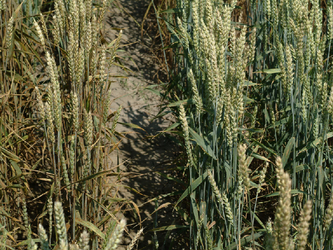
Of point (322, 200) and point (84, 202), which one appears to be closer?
point (322, 200)

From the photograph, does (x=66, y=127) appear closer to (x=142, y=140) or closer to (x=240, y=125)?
(x=240, y=125)

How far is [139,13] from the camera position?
15.2ft

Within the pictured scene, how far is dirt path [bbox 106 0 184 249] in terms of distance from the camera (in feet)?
7.59

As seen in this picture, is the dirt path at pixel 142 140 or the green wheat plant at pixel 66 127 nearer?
the green wheat plant at pixel 66 127

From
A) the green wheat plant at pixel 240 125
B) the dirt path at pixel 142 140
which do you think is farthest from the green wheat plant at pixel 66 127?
the green wheat plant at pixel 240 125

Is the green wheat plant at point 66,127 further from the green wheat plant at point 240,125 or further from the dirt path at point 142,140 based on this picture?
the green wheat plant at point 240,125

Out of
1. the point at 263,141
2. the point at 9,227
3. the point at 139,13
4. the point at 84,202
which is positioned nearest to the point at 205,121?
the point at 263,141

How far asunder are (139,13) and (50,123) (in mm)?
3674

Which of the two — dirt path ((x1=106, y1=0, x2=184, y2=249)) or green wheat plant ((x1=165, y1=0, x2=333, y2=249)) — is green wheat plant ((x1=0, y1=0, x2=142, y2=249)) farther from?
green wheat plant ((x1=165, y1=0, x2=333, y2=249))

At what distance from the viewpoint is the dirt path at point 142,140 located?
2314 millimetres

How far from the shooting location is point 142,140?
9.99ft

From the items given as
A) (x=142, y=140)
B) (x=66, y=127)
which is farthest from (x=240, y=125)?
(x=142, y=140)

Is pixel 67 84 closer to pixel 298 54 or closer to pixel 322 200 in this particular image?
pixel 298 54

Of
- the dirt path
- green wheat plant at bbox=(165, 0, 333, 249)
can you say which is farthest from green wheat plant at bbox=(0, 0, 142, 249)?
green wheat plant at bbox=(165, 0, 333, 249)
